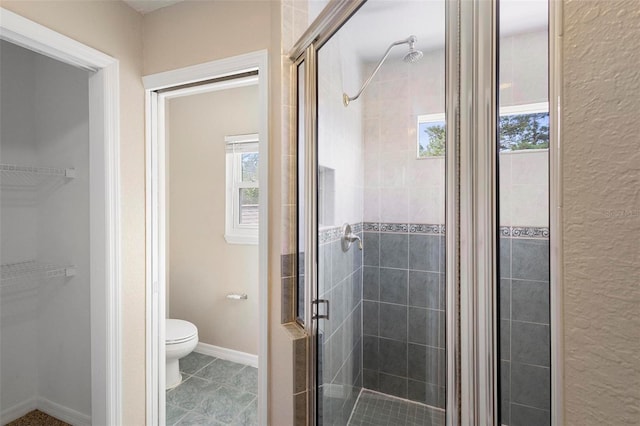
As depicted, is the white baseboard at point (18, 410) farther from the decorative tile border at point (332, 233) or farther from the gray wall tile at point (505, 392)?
the gray wall tile at point (505, 392)

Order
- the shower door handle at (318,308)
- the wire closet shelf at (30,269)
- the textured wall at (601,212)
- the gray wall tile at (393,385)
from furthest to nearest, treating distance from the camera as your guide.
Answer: the wire closet shelf at (30,269) → the shower door handle at (318,308) → the gray wall tile at (393,385) → the textured wall at (601,212)

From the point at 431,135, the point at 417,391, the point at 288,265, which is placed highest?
→ the point at 431,135

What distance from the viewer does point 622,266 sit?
31 cm

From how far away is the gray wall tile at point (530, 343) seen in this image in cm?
46

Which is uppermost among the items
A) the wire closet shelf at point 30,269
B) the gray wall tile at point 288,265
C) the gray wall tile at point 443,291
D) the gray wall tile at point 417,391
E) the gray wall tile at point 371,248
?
the gray wall tile at point 371,248

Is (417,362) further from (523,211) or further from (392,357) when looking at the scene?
(523,211)

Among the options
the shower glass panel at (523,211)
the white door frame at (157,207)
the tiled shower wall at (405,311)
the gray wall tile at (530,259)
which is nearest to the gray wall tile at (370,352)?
the tiled shower wall at (405,311)

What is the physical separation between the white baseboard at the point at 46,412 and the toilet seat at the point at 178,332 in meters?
0.58

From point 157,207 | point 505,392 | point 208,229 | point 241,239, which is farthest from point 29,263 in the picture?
point 505,392

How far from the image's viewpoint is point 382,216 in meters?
0.97

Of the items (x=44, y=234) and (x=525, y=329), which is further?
(x=44, y=234)

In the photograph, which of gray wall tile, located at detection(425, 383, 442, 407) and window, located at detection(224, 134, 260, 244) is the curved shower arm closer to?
gray wall tile, located at detection(425, 383, 442, 407)

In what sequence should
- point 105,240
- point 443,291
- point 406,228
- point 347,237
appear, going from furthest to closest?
point 105,240
point 347,237
point 406,228
point 443,291

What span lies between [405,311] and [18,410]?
2578 mm
